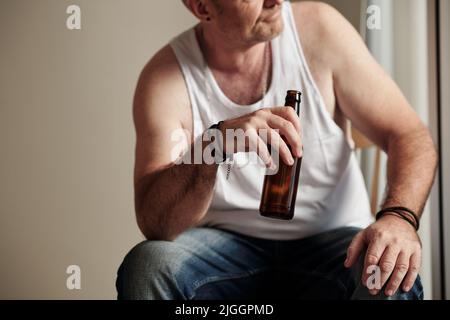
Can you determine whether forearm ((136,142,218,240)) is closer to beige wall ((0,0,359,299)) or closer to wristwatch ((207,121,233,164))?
wristwatch ((207,121,233,164))

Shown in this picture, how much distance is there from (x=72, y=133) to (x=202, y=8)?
0.39 meters

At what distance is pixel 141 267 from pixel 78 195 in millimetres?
452

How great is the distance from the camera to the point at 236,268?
1055mm

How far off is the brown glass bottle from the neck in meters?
0.24

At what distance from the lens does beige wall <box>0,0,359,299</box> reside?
1312 millimetres

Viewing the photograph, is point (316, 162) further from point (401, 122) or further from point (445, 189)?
point (445, 189)

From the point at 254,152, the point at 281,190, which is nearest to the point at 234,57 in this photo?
the point at 254,152

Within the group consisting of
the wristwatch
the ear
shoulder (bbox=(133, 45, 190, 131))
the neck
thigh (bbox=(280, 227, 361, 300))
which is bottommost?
thigh (bbox=(280, 227, 361, 300))

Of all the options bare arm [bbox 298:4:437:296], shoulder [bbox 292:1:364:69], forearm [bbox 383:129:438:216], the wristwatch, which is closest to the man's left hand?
bare arm [bbox 298:4:437:296]

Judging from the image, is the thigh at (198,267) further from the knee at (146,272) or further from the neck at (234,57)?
the neck at (234,57)

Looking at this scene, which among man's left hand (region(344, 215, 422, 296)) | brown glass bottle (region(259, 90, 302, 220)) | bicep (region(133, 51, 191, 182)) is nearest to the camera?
man's left hand (region(344, 215, 422, 296))

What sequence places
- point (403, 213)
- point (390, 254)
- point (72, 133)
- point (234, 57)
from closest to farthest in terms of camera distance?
point (390, 254) → point (403, 213) → point (234, 57) → point (72, 133)

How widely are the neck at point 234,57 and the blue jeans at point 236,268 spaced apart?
301 millimetres

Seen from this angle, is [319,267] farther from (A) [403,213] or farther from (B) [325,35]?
(B) [325,35]
